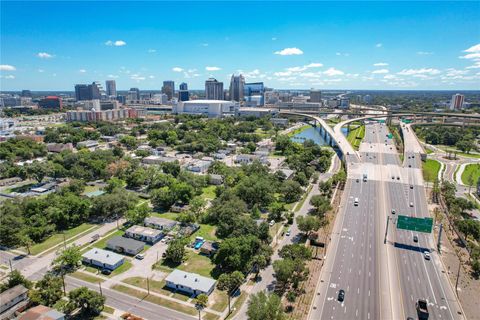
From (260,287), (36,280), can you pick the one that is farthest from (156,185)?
(260,287)

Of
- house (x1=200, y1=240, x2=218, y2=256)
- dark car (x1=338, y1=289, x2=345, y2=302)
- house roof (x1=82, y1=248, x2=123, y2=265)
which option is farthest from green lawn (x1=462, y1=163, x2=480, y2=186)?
house roof (x1=82, y1=248, x2=123, y2=265)

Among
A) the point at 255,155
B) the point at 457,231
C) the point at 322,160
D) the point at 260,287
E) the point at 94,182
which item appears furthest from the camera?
the point at 255,155

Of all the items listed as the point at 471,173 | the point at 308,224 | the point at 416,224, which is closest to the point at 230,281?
the point at 308,224

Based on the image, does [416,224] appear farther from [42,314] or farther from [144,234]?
[42,314]

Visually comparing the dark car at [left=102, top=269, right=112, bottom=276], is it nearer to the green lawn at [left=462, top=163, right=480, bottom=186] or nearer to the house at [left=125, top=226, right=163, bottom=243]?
the house at [left=125, top=226, right=163, bottom=243]

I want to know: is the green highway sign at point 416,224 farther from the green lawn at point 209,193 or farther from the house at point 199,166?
the house at point 199,166

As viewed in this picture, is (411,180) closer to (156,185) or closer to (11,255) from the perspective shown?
(156,185)
